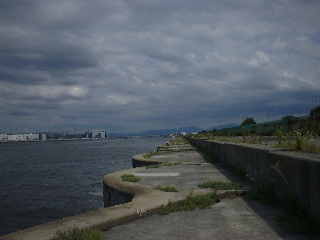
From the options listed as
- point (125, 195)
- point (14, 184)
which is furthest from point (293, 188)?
point (14, 184)

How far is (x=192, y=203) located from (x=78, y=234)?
2.96m

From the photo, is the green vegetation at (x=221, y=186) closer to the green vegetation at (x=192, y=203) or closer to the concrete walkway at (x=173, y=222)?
the concrete walkway at (x=173, y=222)

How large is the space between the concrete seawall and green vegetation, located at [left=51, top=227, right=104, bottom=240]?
3247 mm

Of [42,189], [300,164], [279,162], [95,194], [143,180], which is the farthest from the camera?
[42,189]

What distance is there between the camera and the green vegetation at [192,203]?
21.7 ft

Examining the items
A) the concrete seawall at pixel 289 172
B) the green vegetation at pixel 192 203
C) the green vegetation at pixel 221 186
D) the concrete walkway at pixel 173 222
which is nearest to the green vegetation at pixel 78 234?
the concrete walkway at pixel 173 222

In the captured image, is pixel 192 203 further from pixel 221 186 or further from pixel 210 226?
pixel 221 186

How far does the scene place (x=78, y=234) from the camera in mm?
4613

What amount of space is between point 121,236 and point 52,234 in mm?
1024

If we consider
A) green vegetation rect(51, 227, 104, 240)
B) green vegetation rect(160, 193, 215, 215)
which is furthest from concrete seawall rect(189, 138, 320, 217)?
green vegetation rect(51, 227, 104, 240)

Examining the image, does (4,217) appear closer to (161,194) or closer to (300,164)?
(161,194)

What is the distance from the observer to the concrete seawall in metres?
4.95

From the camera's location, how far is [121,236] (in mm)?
5090

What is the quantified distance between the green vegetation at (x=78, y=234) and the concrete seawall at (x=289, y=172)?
3247 millimetres
